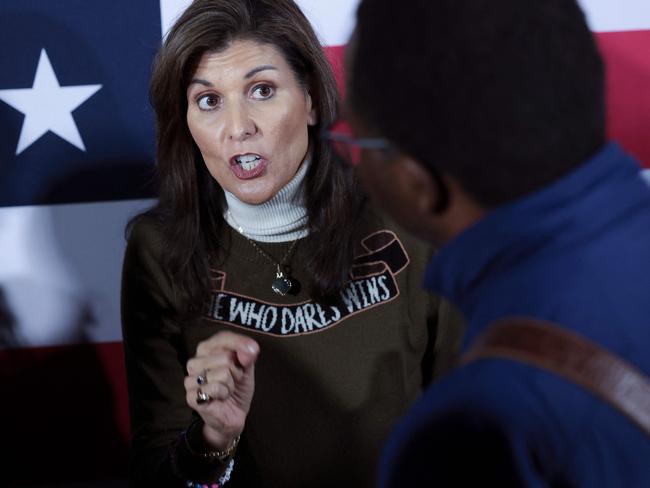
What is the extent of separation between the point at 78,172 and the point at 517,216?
1.21 meters

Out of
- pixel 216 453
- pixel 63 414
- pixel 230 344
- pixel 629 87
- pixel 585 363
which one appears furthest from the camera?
pixel 63 414

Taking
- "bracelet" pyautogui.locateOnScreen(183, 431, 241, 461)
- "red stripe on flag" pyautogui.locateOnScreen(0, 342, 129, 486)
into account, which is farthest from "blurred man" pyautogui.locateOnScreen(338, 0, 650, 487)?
"red stripe on flag" pyautogui.locateOnScreen(0, 342, 129, 486)

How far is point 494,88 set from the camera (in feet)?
1.74

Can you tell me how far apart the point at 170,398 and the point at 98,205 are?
458 mm

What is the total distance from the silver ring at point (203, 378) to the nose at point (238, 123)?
0.34 m

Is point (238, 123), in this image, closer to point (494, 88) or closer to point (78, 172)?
point (78, 172)

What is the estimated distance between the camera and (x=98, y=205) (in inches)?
64.2

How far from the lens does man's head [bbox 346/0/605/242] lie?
533 millimetres

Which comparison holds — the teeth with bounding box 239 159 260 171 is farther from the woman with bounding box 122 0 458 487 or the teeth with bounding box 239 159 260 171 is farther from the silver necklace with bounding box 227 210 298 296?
the silver necklace with bounding box 227 210 298 296

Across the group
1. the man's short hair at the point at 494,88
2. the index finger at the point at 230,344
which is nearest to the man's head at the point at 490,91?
the man's short hair at the point at 494,88

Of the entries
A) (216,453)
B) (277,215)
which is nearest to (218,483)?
(216,453)

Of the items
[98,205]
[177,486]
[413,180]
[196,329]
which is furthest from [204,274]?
[413,180]

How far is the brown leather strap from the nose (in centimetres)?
78

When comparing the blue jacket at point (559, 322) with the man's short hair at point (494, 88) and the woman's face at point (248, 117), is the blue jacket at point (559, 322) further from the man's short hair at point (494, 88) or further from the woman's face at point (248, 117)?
the woman's face at point (248, 117)
